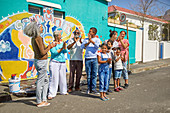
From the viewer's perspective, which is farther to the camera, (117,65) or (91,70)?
(117,65)

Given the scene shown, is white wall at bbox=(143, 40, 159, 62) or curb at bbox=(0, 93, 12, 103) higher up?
white wall at bbox=(143, 40, 159, 62)

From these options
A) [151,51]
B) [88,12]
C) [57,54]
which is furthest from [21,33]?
[151,51]

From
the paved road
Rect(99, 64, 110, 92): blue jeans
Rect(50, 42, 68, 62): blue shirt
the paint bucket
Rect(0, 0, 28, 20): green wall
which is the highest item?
Rect(0, 0, 28, 20): green wall

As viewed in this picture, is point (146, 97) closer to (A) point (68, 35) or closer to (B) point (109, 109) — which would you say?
(B) point (109, 109)

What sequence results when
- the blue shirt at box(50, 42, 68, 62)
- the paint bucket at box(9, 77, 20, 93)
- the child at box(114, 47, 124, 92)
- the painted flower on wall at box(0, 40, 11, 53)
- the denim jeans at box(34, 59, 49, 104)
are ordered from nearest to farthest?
the denim jeans at box(34, 59, 49, 104) → the blue shirt at box(50, 42, 68, 62) → the paint bucket at box(9, 77, 20, 93) → the child at box(114, 47, 124, 92) → the painted flower on wall at box(0, 40, 11, 53)

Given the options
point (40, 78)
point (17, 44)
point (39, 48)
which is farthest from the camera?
point (17, 44)

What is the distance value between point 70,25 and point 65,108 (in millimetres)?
5421

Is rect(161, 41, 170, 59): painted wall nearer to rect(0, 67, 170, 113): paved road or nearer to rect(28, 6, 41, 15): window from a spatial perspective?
rect(0, 67, 170, 113): paved road

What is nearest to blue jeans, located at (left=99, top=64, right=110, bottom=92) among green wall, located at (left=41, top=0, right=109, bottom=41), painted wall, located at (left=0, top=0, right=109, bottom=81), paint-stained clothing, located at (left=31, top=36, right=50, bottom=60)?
paint-stained clothing, located at (left=31, top=36, right=50, bottom=60)

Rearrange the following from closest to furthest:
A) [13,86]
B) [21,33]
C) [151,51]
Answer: [13,86] < [21,33] < [151,51]

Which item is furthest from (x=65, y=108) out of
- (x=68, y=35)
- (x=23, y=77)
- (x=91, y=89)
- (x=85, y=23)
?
(x=85, y=23)

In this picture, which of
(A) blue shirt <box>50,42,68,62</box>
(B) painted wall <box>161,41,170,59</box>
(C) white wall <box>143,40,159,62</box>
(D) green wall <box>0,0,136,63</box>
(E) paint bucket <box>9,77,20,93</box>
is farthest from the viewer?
(B) painted wall <box>161,41,170,59</box>

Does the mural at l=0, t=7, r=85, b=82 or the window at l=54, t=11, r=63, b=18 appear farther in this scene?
the window at l=54, t=11, r=63, b=18

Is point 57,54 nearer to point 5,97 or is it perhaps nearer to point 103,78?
point 103,78
